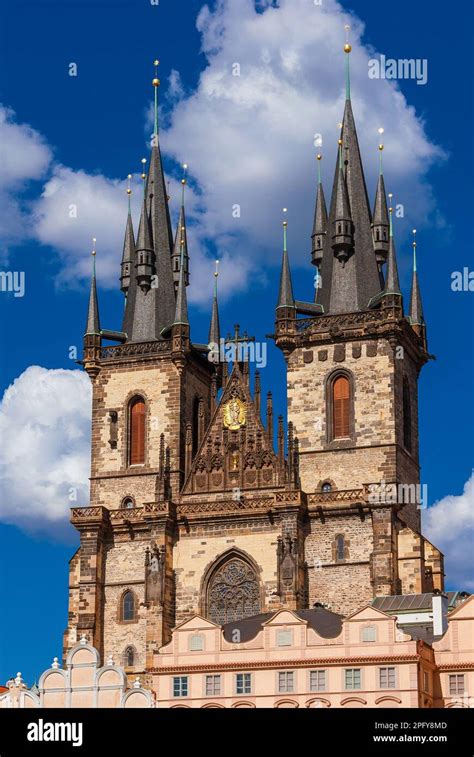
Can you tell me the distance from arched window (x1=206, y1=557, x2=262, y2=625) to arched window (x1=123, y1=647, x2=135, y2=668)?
3.74m

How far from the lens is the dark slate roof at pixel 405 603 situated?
72.5 m

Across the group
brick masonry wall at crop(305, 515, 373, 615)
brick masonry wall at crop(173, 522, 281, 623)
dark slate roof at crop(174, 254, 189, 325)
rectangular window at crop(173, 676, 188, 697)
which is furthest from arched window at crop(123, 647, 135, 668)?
dark slate roof at crop(174, 254, 189, 325)

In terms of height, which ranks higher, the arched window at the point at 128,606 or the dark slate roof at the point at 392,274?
the dark slate roof at the point at 392,274

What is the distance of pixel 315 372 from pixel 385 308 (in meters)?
4.24

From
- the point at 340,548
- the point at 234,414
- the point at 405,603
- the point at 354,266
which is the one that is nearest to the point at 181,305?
the point at 234,414

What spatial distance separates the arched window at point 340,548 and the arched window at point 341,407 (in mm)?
4792

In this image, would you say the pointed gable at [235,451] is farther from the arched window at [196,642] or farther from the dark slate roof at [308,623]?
the arched window at [196,642]

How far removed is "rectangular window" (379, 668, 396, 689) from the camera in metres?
64.4

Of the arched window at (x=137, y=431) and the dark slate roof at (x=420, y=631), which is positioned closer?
the dark slate roof at (x=420, y=631)

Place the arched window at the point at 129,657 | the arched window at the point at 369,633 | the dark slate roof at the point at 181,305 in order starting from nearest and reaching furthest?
the arched window at the point at 369,633
the arched window at the point at 129,657
the dark slate roof at the point at 181,305

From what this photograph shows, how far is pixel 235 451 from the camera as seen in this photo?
82.2m

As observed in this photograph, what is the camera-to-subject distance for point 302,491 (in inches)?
3103

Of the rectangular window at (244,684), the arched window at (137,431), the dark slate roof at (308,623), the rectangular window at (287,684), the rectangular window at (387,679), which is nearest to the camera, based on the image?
the rectangular window at (387,679)

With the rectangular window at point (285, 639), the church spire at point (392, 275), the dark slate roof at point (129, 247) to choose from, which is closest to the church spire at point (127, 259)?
the dark slate roof at point (129, 247)
